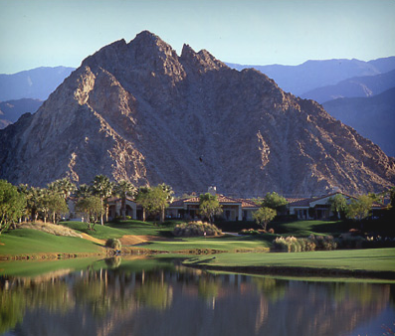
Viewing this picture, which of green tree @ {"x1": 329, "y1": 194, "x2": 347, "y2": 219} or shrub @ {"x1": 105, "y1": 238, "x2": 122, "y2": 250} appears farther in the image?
green tree @ {"x1": 329, "y1": 194, "x2": 347, "y2": 219}

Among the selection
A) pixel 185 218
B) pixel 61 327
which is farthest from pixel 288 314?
pixel 185 218

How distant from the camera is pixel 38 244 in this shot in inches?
2489

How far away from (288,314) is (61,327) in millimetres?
10536

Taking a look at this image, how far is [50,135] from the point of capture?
614ft

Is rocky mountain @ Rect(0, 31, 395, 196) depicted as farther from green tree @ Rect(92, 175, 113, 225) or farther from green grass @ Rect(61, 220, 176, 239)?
green grass @ Rect(61, 220, 176, 239)

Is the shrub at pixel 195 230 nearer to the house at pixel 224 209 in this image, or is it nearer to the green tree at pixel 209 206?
the green tree at pixel 209 206

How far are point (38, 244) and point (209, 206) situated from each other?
43145 mm

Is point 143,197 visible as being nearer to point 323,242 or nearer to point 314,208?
point 314,208

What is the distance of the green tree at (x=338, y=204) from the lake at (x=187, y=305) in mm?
65510

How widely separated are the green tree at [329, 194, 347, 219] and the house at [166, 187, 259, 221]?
14.2 m

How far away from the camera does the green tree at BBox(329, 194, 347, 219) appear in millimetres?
106900

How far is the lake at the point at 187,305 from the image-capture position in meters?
26.1

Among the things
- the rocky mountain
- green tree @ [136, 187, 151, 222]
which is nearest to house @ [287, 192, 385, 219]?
green tree @ [136, 187, 151, 222]

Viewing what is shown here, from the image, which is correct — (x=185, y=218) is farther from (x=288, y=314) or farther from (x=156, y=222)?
(x=288, y=314)
